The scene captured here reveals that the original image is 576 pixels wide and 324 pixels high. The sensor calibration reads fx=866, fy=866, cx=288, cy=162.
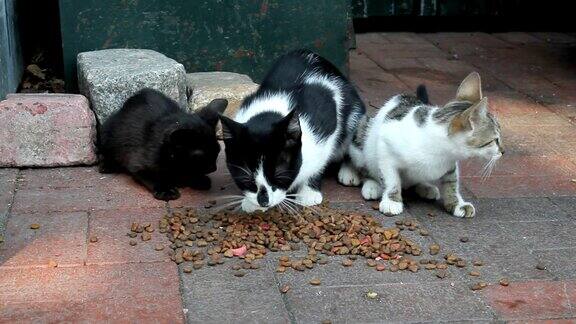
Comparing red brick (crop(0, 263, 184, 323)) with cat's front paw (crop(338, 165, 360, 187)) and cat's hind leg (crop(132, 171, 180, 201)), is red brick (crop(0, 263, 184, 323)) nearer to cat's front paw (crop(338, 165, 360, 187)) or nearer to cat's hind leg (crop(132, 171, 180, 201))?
cat's hind leg (crop(132, 171, 180, 201))

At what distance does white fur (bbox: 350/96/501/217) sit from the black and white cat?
23cm

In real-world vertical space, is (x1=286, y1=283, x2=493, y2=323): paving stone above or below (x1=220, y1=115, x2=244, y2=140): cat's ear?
below

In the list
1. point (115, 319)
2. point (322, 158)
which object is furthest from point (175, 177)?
point (115, 319)

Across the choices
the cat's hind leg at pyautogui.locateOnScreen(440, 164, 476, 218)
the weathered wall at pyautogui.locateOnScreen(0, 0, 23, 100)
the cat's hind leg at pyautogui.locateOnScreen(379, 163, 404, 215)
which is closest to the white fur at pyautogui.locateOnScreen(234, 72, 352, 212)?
the cat's hind leg at pyautogui.locateOnScreen(379, 163, 404, 215)

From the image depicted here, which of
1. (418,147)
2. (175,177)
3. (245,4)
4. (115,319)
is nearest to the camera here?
(115,319)

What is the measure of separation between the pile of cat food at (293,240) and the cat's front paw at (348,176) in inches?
18.4

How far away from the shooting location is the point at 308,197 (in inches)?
195

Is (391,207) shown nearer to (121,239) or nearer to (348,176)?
(348,176)

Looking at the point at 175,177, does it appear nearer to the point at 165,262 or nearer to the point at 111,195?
the point at 111,195

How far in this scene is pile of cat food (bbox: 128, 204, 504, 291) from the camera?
4.24 meters

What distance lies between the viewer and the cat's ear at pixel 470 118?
4.54 metres

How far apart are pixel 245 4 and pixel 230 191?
6.54 feet

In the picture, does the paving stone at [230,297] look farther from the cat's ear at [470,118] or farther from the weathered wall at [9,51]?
the weathered wall at [9,51]

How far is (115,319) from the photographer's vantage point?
3.65m
